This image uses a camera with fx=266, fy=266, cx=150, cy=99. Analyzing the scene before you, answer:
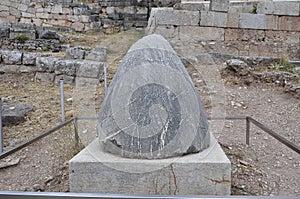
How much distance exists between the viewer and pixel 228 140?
3.21 meters

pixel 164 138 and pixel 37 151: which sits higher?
pixel 164 138

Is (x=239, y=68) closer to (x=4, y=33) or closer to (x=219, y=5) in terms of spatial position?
(x=219, y=5)

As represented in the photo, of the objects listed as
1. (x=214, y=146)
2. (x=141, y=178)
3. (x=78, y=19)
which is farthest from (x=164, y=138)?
(x=78, y=19)

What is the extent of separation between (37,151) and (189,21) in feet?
17.4

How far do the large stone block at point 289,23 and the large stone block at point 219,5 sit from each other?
4.94ft

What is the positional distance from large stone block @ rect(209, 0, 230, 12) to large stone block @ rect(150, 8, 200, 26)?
1.41ft

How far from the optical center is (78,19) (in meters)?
11.0

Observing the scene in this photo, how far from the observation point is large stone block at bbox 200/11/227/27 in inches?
276

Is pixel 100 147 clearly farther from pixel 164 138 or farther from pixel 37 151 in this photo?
pixel 37 151

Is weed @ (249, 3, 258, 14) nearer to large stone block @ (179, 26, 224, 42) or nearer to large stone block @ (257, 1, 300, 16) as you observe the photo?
large stone block @ (257, 1, 300, 16)

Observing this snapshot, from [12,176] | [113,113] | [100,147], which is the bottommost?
[12,176]

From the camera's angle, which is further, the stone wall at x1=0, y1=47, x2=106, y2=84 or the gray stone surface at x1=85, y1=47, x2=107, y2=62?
the gray stone surface at x1=85, y1=47, x2=107, y2=62

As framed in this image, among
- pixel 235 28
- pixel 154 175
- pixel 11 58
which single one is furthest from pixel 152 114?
pixel 235 28

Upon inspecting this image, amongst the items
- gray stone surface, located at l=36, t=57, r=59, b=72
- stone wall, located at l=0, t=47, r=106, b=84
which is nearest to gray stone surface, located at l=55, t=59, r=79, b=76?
stone wall, located at l=0, t=47, r=106, b=84
